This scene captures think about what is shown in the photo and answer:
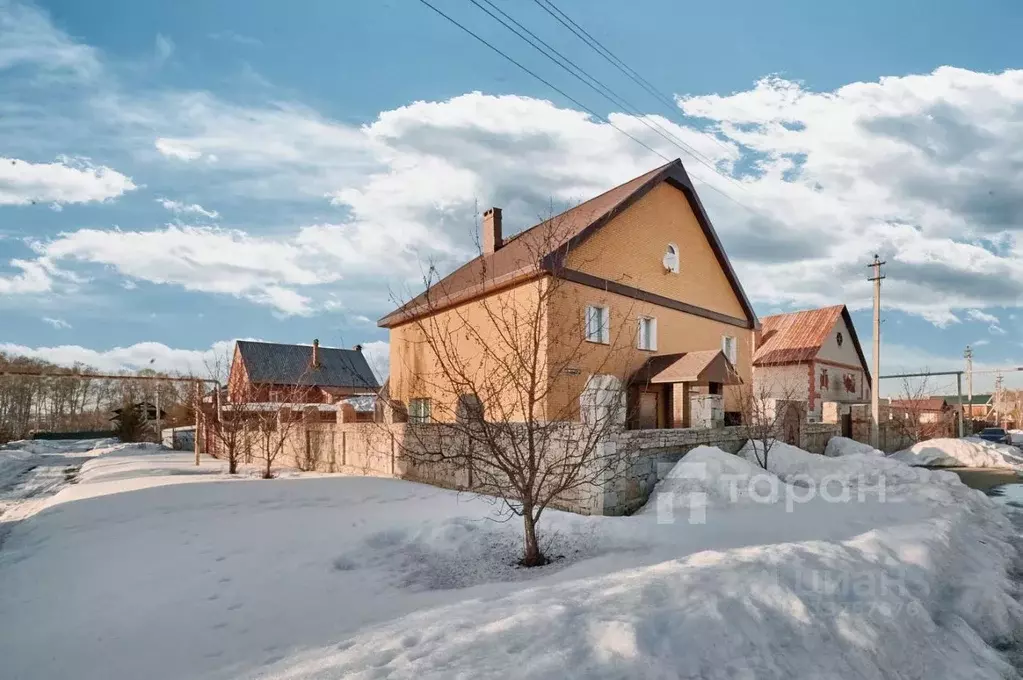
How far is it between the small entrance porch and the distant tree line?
35.4 m

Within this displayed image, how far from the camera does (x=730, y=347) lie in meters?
20.5

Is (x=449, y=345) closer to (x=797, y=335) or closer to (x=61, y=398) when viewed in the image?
(x=797, y=335)

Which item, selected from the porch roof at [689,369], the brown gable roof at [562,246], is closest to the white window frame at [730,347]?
the brown gable roof at [562,246]

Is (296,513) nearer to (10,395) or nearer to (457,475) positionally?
(457,475)

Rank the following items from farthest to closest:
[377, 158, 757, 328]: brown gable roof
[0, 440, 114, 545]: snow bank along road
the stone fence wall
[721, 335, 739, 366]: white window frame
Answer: [721, 335, 739, 366]: white window frame < [377, 158, 757, 328]: brown gable roof < [0, 440, 114, 545]: snow bank along road < the stone fence wall

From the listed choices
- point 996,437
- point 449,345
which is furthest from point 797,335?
point 449,345

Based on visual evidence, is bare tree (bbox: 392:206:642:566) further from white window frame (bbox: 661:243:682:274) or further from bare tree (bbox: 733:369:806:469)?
bare tree (bbox: 733:369:806:469)

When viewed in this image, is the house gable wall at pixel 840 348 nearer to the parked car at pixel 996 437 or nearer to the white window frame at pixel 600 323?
the parked car at pixel 996 437

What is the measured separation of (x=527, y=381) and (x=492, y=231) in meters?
11.8

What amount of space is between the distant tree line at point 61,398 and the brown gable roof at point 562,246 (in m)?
31.2

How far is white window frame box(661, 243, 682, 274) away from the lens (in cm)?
1741

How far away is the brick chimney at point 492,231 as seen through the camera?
1858 centimetres

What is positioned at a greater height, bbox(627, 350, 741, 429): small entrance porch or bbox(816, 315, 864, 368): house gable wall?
bbox(816, 315, 864, 368): house gable wall

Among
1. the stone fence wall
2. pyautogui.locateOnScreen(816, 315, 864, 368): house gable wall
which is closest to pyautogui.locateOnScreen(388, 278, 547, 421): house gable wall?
the stone fence wall
